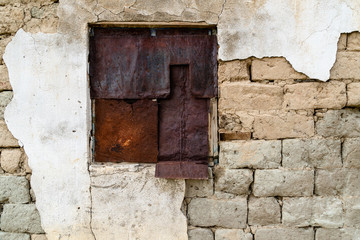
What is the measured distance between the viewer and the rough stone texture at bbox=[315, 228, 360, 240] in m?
2.38

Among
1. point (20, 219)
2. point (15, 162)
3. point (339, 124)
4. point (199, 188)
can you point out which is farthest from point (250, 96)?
point (20, 219)

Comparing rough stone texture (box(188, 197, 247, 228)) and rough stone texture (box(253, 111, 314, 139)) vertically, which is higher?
rough stone texture (box(253, 111, 314, 139))

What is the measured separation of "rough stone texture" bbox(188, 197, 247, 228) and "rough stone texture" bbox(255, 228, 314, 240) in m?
0.16

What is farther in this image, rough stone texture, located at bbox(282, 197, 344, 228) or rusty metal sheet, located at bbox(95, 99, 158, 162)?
rusty metal sheet, located at bbox(95, 99, 158, 162)

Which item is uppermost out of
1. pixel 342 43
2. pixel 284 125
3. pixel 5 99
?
pixel 342 43

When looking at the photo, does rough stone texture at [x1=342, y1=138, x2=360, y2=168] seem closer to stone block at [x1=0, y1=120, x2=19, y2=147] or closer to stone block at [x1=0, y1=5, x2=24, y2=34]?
stone block at [x1=0, y1=120, x2=19, y2=147]

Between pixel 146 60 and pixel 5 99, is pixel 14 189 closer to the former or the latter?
pixel 5 99

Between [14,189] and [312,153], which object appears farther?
[14,189]

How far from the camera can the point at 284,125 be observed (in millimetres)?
2387

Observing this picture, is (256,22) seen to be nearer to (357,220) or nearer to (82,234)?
(357,220)

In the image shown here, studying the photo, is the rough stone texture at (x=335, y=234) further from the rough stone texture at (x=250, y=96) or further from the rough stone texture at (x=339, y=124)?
the rough stone texture at (x=250, y=96)

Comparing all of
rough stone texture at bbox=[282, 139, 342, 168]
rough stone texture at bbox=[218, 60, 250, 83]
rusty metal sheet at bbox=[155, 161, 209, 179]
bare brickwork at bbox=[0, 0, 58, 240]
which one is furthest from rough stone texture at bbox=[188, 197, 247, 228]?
bare brickwork at bbox=[0, 0, 58, 240]

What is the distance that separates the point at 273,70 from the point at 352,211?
1.31 m

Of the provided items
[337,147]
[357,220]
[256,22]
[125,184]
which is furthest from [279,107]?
[125,184]
